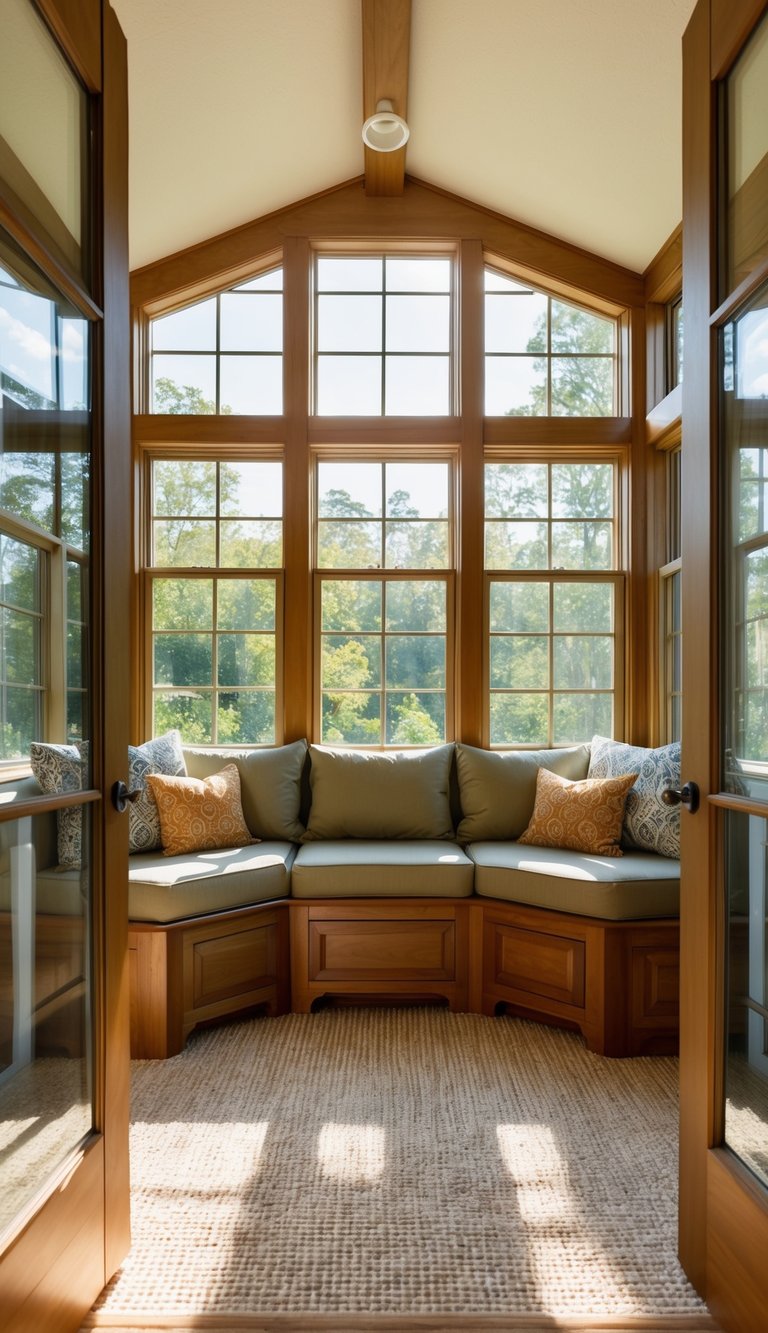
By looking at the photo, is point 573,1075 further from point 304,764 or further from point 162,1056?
point 304,764

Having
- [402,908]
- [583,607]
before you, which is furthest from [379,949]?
[583,607]

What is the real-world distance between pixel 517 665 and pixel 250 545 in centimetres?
146

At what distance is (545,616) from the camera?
416cm

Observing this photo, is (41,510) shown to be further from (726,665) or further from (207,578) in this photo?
(207,578)

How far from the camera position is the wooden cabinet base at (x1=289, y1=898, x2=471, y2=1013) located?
322 centimetres

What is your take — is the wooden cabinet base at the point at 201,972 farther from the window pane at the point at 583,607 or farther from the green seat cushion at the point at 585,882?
the window pane at the point at 583,607

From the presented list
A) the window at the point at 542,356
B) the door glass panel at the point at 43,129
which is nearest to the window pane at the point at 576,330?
the window at the point at 542,356

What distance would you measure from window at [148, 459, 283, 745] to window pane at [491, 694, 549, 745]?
110 cm

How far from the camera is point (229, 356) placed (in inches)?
164

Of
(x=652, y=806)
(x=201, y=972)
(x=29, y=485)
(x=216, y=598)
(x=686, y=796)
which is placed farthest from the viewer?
(x=216, y=598)

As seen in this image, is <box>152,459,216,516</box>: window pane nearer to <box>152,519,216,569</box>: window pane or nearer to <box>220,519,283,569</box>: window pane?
<box>152,519,216,569</box>: window pane

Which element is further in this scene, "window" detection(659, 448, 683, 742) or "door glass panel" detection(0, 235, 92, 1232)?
"window" detection(659, 448, 683, 742)

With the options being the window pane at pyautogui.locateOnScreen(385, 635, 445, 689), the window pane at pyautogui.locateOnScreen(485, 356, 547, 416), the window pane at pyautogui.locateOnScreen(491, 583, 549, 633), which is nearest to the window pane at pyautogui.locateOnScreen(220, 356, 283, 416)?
the window pane at pyautogui.locateOnScreen(485, 356, 547, 416)

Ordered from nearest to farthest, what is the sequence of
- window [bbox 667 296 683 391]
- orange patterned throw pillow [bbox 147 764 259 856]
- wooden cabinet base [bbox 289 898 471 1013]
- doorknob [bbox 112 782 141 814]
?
doorknob [bbox 112 782 141 814] < wooden cabinet base [bbox 289 898 471 1013] < orange patterned throw pillow [bbox 147 764 259 856] < window [bbox 667 296 683 391]
